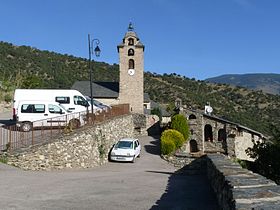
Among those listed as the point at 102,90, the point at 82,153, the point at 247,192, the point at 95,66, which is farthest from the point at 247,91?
the point at 247,192

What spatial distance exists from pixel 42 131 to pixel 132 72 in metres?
28.3

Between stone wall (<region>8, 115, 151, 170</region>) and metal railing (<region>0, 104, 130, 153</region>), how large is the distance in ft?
1.81

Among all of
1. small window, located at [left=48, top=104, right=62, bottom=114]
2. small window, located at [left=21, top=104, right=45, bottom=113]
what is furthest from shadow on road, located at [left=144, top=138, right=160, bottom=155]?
small window, located at [left=21, top=104, right=45, bottom=113]

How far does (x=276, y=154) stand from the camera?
736 inches

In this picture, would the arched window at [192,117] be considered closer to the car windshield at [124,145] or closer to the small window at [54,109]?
the car windshield at [124,145]

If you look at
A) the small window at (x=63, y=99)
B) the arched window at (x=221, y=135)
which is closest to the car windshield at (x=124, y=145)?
the small window at (x=63, y=99)

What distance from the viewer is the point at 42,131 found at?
2033 cm

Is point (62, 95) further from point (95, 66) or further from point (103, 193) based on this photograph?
point (95, 66)

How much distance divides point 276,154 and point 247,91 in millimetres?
84991

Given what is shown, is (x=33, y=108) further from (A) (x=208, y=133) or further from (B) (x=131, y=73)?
(A) (x=208, y=133)

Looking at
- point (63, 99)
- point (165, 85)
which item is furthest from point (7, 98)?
point (165, 85)

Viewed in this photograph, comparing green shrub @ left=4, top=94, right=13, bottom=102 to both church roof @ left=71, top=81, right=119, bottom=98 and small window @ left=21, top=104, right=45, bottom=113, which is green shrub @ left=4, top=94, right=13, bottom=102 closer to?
church roof @ left=71, top=81, right=119, bottom=98

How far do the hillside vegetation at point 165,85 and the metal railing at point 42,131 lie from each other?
151 feet

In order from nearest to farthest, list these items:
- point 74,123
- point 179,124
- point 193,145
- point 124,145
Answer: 1. point 74,123
2. point 124,145
3. point 179,124
4. point 193,145
